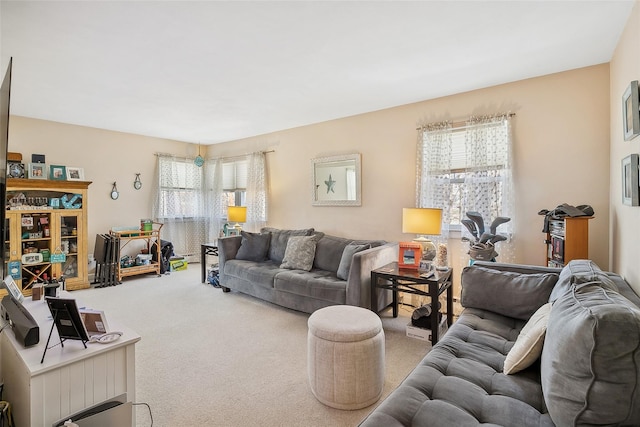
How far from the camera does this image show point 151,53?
2.46 m

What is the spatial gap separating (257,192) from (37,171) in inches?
119

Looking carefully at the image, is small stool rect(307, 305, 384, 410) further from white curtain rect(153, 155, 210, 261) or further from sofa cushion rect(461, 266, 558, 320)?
white curtain rect(153, 155, 210, 261)

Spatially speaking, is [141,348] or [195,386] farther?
[141,348]

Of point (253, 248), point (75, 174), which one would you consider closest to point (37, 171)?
point (75, 174)

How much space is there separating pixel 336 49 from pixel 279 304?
107 inches

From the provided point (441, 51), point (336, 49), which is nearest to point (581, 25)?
point (441, 51)

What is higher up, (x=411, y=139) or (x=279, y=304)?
(x=411, y=139)

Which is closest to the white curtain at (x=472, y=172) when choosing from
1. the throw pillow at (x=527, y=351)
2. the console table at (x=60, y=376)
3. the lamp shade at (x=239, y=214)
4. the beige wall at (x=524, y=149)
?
the beige wall at (x=524, y=149)

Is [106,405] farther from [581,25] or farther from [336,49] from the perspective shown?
[581,25]

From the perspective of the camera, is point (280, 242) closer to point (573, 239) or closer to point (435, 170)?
point (435, 170)

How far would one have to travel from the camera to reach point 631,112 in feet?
5.73

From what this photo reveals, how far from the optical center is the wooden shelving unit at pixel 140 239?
484 centimetres

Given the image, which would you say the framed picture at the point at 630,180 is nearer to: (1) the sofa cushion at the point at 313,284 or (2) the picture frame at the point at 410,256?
(2) the picture frame at the point at 410,256

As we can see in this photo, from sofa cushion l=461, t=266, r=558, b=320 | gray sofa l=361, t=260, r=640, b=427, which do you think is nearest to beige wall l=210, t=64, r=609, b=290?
sofa cushion l=461, t=266, r=558, b=320
